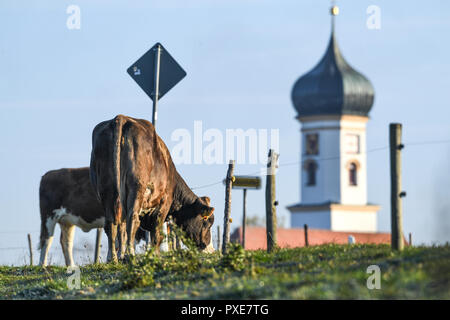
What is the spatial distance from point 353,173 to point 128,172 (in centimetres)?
13164

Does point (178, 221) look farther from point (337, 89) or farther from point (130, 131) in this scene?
point (337, 89)

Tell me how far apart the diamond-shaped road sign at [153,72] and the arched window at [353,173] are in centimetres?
12892

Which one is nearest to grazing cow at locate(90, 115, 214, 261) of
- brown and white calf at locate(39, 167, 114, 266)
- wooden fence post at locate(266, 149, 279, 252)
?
wooden fence post at locate(266, 149, 279, 252)

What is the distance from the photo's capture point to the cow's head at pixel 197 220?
18.3 meters

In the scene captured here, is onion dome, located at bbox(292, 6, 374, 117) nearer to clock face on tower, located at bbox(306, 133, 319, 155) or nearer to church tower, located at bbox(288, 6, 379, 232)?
church tower, located at bbox(288, 6, 379, 232)

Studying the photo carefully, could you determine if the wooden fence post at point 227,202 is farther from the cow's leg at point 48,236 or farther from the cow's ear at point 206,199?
the cow's leg at point 48,236

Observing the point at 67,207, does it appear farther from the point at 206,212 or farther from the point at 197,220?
the point at 206,212

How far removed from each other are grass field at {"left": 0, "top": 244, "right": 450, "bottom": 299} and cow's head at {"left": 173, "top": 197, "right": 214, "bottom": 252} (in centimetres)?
340

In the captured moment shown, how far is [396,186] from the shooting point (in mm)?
12578

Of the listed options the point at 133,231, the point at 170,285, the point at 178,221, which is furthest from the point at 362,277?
the point at 178,221

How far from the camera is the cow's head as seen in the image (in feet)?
60.1

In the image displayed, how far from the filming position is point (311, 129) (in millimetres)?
142375
